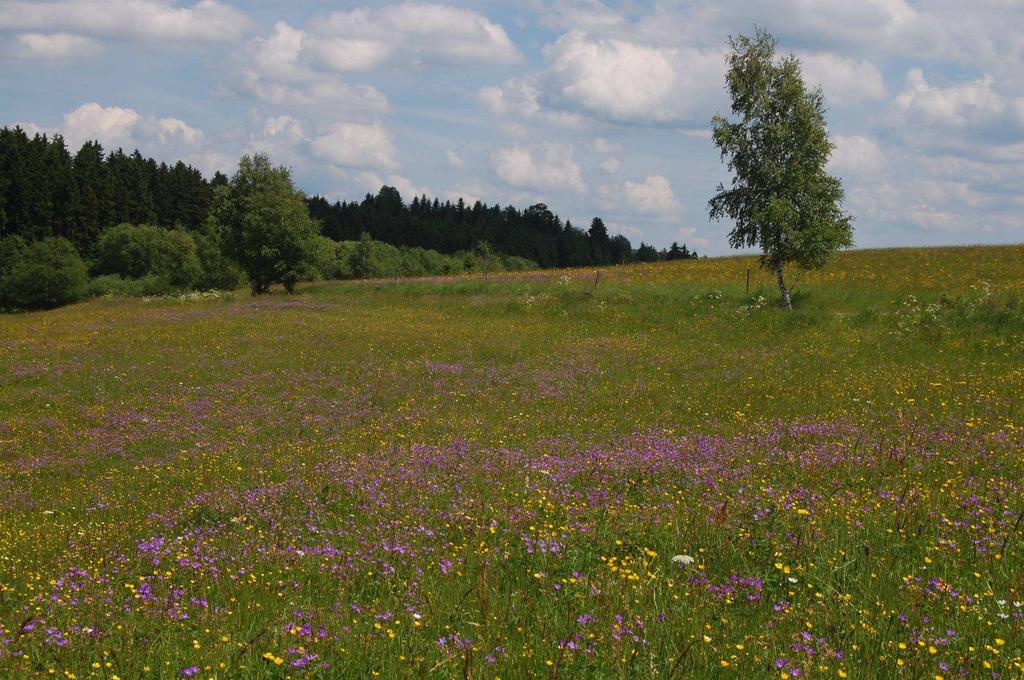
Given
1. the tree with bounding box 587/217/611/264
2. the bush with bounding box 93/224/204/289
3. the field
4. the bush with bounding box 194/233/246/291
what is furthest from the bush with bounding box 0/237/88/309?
the tree with bounding box 587/217/611/264

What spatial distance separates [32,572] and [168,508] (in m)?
2.55

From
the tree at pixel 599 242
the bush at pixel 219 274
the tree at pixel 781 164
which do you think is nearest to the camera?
the tree at pixel 781 164

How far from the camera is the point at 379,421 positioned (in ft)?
52.4

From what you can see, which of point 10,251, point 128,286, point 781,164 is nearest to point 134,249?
point 128,286

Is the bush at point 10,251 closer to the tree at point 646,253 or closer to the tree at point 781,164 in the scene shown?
the tree at point 781,164

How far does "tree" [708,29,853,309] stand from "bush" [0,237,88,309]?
73268 mm

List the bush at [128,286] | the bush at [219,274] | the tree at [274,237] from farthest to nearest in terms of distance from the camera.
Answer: the bush at [128,286] → the bush at [219,274] → the tree at [274,237]

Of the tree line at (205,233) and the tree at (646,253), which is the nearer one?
the tree line at (205,233)

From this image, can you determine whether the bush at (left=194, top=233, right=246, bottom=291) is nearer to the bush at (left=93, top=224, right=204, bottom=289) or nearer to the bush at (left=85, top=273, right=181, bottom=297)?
the bush at (left=85, top=273, right=181, bottom=297)

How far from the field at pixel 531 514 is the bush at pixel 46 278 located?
58.9 m

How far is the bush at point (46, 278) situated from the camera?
72438 millimetres

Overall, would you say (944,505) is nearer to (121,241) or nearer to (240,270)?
(240,270)

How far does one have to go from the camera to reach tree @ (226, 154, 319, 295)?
59125 mm

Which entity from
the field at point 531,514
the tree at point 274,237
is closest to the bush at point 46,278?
the tree at point 274,237
